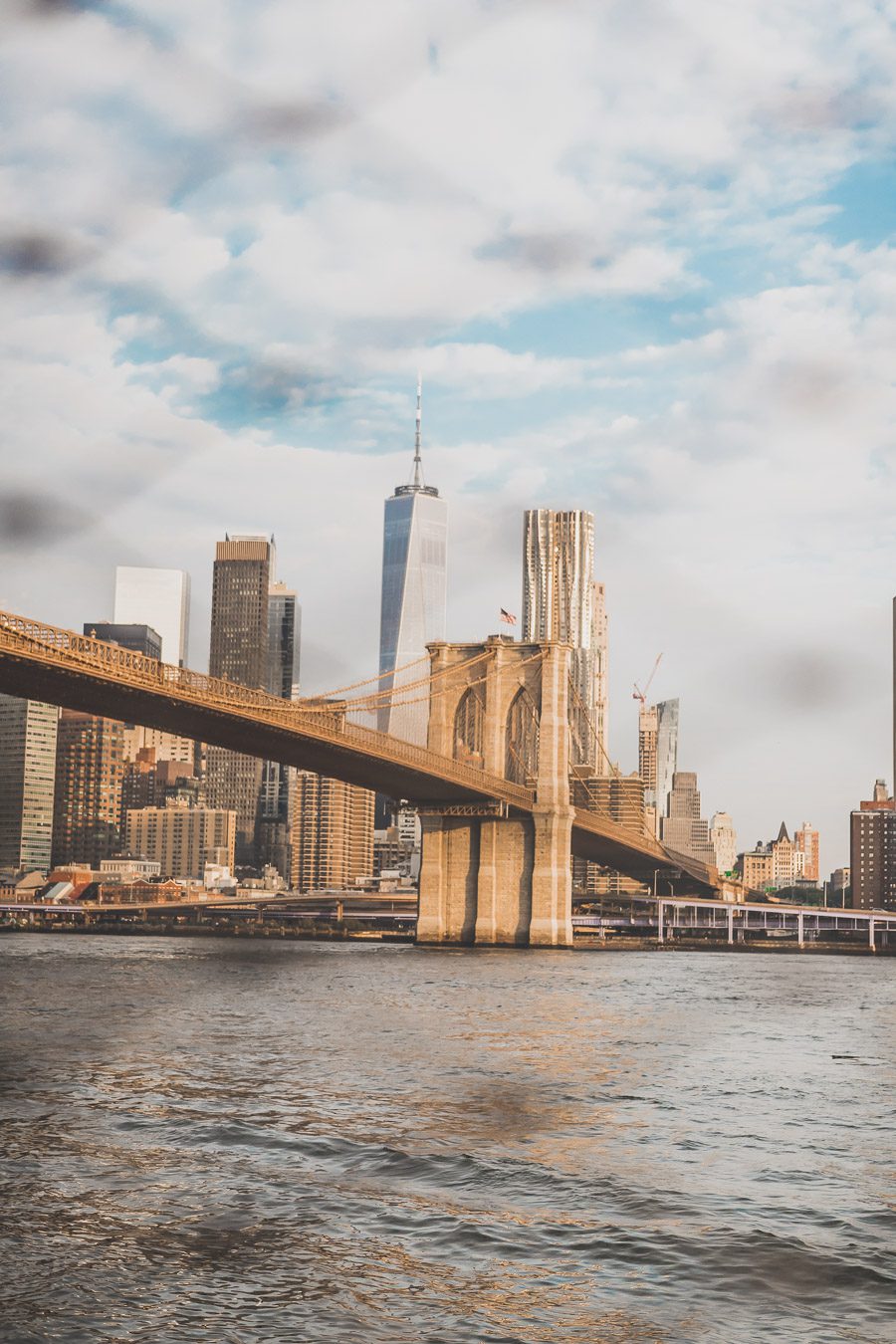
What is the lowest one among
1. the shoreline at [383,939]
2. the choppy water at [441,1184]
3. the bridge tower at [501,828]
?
the shoreline at [383,939]

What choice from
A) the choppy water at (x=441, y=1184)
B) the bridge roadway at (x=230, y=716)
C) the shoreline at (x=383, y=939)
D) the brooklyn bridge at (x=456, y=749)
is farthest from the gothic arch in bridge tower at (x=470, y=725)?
the choppy water at (x=441, y=1184)

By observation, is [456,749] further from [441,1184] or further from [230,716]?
[441,1184]

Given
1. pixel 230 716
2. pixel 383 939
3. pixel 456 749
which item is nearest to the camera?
pixel 230 716

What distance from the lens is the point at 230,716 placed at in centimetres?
7019

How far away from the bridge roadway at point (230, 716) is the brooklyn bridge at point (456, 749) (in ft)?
0.37

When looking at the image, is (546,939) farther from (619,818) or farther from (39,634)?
(619,818)

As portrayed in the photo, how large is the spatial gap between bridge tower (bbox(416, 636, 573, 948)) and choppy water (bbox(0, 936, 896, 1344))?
59.2 m

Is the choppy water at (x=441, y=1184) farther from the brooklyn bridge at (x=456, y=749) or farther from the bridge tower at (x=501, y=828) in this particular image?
the bridge tower at (x=501, y=828)

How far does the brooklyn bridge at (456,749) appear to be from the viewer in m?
66.3

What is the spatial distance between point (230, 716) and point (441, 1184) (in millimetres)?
53749

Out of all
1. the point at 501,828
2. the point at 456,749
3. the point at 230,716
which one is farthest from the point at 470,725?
the point at 230,716

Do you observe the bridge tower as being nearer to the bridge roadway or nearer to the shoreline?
the bridge roadway

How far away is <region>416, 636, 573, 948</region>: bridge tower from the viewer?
97.7 meters

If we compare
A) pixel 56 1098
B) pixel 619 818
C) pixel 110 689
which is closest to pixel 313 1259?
pixel 56 1098
